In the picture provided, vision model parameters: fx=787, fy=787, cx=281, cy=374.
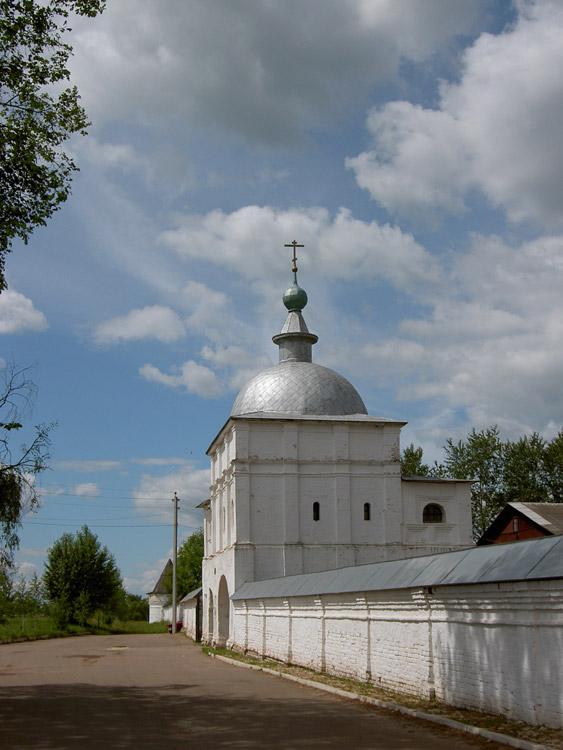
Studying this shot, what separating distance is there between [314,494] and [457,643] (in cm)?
1643

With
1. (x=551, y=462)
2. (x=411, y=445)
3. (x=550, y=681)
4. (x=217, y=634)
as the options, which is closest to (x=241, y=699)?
(x=550, y=681)

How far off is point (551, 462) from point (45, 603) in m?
28.2

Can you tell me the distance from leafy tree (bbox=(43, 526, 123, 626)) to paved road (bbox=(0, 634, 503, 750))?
27070 mm

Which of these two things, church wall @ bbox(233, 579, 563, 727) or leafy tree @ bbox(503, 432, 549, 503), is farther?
leafy tree @ bbox(503, 432, 549, 503)

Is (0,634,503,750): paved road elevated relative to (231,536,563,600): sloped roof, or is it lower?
lower

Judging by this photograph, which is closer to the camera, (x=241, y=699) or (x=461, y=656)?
(x=461, y=656)

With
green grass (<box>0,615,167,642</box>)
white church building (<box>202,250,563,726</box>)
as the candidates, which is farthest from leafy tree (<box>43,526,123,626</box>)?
white church building (<box>202,250,563,726</box>)

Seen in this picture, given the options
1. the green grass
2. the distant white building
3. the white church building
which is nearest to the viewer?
→ the white church building

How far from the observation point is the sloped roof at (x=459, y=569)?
8.07 meters

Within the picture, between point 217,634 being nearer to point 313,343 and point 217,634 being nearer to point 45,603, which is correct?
point 313,343

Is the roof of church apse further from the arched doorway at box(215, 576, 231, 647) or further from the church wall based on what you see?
the church wall

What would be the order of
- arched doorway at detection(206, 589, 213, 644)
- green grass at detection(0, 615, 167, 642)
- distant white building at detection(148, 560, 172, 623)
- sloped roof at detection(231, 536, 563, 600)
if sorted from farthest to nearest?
distant white building at detection(148, 560, 172, 623) → green grass at detection(0, 615, 167, 642) → arched doorway at detection(206, 589, 213, 644) → sloped roof at detection(231, 536, 563, 600)

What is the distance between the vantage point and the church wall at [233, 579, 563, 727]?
792 cm

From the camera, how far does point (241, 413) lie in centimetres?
2838
